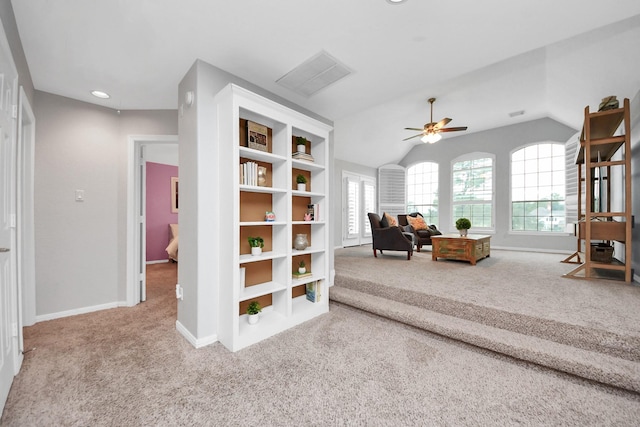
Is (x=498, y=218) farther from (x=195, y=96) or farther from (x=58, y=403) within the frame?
(x=58, y=403)

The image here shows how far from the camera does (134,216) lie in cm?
316

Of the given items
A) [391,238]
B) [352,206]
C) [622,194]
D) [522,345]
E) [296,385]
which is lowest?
[296,385]

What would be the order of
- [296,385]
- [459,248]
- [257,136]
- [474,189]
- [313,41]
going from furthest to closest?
[474,189], [459,248], [257,136], [313,41], [296,385]

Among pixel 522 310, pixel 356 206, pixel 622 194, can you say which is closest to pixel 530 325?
pixel 522 310

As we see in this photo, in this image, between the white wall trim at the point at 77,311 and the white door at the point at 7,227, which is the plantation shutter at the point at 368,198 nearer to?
Result: the white wall trim at the point at 77,311

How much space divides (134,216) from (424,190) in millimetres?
6970

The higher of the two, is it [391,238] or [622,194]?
[622,194]

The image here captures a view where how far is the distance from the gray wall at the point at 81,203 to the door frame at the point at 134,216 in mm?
59

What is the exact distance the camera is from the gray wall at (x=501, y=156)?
582cm

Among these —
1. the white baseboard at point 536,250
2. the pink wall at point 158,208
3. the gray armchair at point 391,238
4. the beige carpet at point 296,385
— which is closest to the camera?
the beige carpet at point 296,385

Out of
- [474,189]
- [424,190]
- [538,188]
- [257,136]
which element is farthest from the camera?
[424,190]

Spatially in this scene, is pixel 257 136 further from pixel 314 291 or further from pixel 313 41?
pixel 314 291

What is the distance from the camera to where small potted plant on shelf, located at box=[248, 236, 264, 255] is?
241 cm

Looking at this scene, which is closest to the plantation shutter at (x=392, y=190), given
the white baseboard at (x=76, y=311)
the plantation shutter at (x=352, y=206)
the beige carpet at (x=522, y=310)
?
the plantation shutter at (x=352, y=206)
